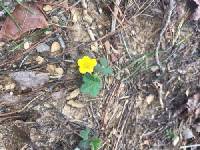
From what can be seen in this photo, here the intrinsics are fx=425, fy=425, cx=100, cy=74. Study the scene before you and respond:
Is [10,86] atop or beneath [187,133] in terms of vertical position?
atop

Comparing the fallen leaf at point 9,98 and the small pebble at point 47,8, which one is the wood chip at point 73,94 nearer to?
the fallen leaf at point 9,98

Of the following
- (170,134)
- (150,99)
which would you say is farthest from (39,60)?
(170,134)

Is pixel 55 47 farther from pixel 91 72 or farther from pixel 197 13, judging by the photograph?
pixel 197 13

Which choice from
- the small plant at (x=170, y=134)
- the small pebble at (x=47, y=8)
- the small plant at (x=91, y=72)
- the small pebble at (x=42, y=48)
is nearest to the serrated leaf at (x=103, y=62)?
the small plant at (x=91, y=72)

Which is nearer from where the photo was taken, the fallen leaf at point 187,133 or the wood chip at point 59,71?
the wood chip at point 59,71

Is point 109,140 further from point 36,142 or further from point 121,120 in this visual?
point 36,142

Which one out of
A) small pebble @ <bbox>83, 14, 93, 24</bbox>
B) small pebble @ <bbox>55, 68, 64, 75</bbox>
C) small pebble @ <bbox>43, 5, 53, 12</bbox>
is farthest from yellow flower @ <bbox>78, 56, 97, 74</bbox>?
small pebble @ <bbox>43, 5, 53, 12</bbox>

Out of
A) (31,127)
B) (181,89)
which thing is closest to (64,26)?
(31,127)

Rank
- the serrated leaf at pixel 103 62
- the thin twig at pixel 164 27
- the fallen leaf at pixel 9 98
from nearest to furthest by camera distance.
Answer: the fallen leaf at pixel 9 98 → the serrated leaf at pixel 103 62 → the thin twig at pixel 164 27
